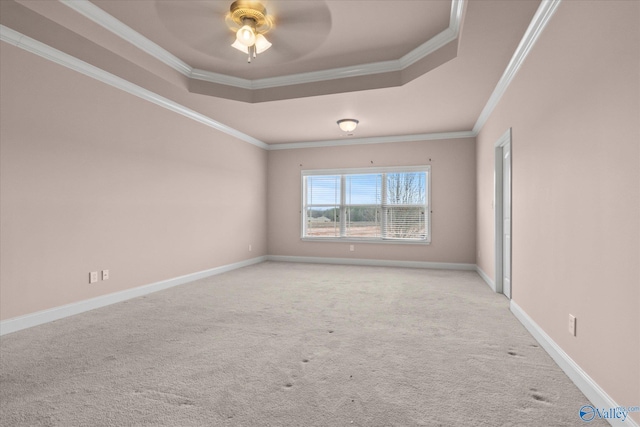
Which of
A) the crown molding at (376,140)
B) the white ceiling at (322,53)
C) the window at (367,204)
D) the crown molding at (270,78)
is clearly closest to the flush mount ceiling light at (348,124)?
the white ceiling at (322,53)

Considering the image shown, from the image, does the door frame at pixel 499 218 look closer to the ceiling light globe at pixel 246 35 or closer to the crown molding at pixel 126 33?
the ceiling light globe at pixel 246 35

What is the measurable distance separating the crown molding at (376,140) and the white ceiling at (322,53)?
0.89 meters

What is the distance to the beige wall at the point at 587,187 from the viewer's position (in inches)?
60.1

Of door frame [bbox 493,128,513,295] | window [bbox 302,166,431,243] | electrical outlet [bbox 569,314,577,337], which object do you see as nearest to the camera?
electrical outlet [bbox 569,314,577,337]

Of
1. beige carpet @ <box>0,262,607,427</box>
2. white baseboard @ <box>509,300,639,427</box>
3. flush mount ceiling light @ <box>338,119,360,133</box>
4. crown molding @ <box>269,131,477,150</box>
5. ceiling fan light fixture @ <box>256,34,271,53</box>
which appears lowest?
beige carpet @ <box>0,262,607,427</box>

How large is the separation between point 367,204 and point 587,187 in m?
4.99

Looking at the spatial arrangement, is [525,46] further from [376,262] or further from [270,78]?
[376,262]

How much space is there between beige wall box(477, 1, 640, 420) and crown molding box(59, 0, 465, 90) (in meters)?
0.81

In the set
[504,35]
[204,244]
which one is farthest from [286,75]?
[204,244]

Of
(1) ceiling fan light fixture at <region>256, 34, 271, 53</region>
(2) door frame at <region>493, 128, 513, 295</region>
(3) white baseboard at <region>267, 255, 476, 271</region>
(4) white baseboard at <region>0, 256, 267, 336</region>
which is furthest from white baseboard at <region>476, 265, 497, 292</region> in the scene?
(4) white baseboard at <region>0, 256, 267, 336</region>

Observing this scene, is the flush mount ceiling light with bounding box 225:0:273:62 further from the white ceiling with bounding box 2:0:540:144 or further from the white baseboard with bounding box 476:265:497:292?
the white baseboard with bounding box 476:265:497:292

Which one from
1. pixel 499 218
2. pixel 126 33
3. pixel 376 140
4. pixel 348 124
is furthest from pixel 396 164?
pixel 126 33

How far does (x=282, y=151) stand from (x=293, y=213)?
145 cm

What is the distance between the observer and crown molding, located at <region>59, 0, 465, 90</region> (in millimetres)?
2799
